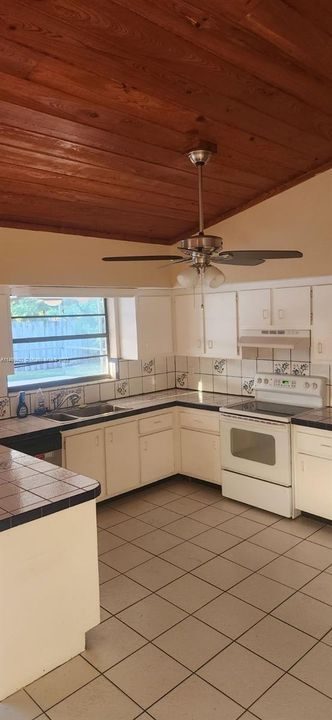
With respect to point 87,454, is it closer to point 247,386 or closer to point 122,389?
point 122,389

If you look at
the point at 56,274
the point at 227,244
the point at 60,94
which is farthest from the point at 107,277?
the point at 60,94

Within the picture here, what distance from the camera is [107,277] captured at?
4.33 metres

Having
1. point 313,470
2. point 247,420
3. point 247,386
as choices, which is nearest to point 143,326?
point 247,386

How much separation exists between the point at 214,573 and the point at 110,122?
2735 mm

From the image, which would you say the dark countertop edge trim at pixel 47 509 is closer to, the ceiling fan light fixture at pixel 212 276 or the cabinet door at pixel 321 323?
the ceiling fan light fixture at pixel 212 276

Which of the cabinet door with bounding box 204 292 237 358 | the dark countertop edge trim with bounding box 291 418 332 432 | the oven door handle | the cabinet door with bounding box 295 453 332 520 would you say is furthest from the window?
the cabinet door with bounding box 295 453 332 520

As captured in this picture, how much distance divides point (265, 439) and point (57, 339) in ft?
6.68

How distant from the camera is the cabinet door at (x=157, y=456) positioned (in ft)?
14.8

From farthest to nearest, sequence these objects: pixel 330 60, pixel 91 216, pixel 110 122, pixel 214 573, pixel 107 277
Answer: pixel 107 277 < pixel 91 216 < pixel 214 573 < pixel 110 122 < pixel 330 60

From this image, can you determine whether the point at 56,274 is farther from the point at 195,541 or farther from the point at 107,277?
the point at 195,541

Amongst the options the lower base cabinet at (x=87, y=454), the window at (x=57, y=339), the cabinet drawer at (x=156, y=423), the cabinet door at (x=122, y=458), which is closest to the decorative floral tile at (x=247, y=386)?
the cabinet drawer at (x=156, y=423)

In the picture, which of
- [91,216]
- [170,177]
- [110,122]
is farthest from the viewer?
[91,216]

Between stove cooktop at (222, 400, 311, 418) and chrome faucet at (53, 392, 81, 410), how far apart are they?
1.33m

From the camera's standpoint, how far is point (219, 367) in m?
4.96
